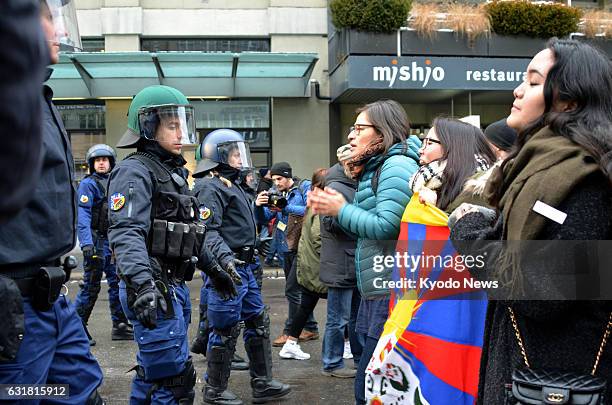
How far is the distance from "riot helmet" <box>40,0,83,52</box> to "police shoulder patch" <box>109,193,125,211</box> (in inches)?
37.0

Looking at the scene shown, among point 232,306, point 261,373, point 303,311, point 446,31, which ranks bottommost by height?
point 261,373

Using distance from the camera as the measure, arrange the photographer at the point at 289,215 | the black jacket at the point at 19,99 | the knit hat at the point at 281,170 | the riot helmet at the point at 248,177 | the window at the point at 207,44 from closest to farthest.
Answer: the black jacket at the point at 19,99 → the riot helmet at the point at 248,177 → the photographer at the point at 289,215 → the knit hat at the point at 281,170 → the window at the point at 207,44

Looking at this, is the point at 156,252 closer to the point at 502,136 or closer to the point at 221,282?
the point at 221,282

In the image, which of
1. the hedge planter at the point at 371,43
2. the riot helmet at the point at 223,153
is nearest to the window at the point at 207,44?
the hedge planter at the point at 371,43

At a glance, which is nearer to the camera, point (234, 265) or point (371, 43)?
point (234, 265)

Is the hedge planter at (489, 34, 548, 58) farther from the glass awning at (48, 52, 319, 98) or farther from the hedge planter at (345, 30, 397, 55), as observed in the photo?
the glass awning at (48, 52, 319, 98)

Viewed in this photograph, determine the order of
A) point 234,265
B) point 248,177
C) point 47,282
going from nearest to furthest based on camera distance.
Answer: point 47,282, point 234,265, point 248,177

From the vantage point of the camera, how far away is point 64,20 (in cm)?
250

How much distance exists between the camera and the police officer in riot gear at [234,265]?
4.88 metres

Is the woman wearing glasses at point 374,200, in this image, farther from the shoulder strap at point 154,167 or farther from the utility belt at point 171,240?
the shoulder strap at point 154,167

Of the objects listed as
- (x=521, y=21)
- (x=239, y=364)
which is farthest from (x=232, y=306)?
(x=521, y=21)

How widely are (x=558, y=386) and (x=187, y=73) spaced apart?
13886mm

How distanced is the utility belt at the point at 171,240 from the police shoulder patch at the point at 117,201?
9.5 inches

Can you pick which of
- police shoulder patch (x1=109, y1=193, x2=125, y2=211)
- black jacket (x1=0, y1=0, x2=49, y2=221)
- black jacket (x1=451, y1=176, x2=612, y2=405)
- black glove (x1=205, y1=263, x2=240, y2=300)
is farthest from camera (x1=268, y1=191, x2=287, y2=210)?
black jacket (x1=0, y1=0, x2=49, y2=221)
